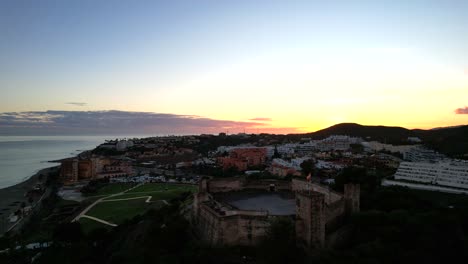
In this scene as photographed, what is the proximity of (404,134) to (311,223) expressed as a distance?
106 m

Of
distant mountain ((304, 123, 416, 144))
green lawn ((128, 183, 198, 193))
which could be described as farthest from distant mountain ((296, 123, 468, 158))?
green lawn ((128, 183, 198, 193))

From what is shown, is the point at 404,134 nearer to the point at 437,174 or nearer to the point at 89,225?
the point at 437,174

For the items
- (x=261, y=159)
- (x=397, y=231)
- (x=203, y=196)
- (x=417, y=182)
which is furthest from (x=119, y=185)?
(x=397, y=231)

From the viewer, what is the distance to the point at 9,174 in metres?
60.2

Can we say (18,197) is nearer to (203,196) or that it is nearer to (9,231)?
(9,231)

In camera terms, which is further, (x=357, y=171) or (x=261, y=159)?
(x=261, y=159)

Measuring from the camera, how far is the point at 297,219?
462 inches

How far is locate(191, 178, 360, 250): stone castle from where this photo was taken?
37.6 feet

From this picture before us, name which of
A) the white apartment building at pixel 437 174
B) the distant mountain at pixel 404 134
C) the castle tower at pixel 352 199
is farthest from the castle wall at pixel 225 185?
the distant mountain at pixel 404 134

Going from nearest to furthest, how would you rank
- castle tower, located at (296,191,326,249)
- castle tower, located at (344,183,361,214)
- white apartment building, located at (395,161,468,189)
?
castle tower, located at (296,191,326,249) < castle tower, located at (344,183,361,214) < white apartment building, located at (395,161,468,189)

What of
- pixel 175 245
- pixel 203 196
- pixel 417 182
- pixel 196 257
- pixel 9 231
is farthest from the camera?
pixel 417 182

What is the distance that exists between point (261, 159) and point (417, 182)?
28537mm

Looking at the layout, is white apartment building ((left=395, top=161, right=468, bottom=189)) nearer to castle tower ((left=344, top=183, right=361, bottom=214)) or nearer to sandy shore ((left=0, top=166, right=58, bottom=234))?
castle tower ((left=344, top=183, right=361, bottom=214))

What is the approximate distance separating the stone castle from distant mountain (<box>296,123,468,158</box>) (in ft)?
179
